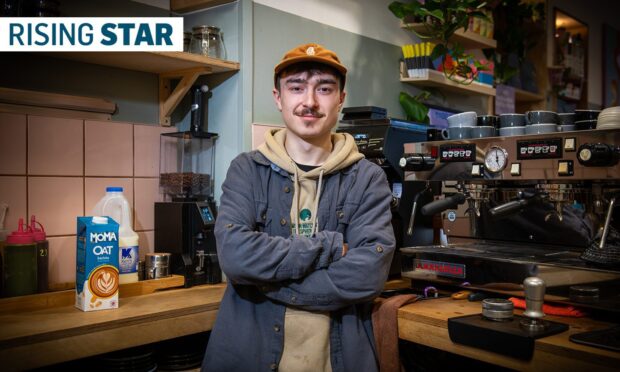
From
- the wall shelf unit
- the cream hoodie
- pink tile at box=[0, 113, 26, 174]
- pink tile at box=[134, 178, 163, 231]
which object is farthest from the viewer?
pink tile at box=[134, 178, 163, 231]

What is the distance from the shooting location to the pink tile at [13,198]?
1774mm

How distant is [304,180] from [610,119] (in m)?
0.85

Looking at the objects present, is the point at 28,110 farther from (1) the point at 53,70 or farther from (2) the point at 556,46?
(2) the point at 556,46

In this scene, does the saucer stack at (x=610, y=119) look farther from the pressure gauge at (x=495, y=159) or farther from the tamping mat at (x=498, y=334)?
the tamping mat at (x=498, y=334)

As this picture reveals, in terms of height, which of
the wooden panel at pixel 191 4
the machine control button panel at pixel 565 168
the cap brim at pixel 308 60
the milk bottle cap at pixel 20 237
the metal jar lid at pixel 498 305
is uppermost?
the wooden panel at pixel 191 4

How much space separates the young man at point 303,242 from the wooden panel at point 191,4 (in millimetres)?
753

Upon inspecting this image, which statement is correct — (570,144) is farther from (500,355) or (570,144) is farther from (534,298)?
(500,355)

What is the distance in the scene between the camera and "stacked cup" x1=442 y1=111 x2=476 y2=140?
1.86m

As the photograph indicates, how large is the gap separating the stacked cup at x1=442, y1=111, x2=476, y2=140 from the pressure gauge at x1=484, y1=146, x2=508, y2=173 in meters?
0.15

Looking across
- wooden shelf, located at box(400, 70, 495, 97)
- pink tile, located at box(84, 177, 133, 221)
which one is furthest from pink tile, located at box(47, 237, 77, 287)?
wooden shelf, located at box(400, 70, 495, 97)

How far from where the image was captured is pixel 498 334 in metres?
1.34

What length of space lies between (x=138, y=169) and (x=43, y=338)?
2.84 feet

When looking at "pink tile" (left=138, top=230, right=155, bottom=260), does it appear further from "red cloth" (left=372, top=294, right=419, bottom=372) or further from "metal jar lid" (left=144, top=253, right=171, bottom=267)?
"red cloth" (left=372, top=294, right=419, bottom=372)

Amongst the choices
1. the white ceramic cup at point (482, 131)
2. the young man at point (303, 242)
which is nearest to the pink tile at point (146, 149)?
the young man at point (303, 242)
